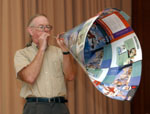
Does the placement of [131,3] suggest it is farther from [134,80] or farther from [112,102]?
[134,80]

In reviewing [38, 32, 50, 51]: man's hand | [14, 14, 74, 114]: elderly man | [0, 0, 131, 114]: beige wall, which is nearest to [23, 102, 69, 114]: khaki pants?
[14, 14, 74, 114]: elderly man

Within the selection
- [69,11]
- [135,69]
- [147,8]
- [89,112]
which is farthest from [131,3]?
[135,69]

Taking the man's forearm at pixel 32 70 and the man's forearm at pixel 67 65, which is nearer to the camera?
the man's forearm at pixel 32 70

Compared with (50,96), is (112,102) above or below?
below

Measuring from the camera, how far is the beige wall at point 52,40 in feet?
7.58

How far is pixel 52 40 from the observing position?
101 inches

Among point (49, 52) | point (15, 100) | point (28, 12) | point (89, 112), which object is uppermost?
point (28, 12)

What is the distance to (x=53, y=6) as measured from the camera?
2609mm

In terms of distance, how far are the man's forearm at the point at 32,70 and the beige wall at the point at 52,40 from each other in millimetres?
672

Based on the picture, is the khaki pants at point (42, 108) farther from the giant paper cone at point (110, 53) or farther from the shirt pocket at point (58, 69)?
the giant paper cone at point (110, 53)

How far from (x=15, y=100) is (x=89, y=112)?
89 centimetres

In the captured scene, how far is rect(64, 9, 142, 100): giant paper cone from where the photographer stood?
1.38 m

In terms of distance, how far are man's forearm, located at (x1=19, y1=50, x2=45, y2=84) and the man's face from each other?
0.19 meters

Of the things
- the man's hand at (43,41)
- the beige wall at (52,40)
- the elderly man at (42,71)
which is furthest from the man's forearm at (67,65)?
the beige wall at (52,40)
